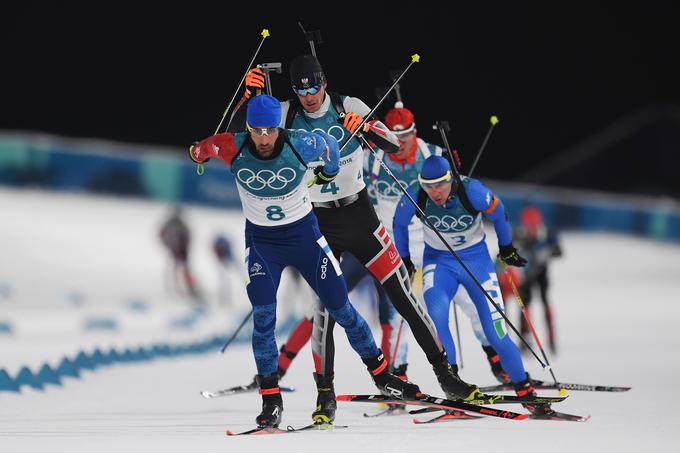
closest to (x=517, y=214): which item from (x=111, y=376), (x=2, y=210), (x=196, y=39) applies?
(x=196, y=39)

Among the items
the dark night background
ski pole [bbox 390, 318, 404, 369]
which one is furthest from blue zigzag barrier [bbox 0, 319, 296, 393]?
the dark night background

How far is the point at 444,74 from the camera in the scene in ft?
93.8

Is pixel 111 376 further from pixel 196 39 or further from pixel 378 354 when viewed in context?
pixel 196 39

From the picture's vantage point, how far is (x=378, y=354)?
632cm

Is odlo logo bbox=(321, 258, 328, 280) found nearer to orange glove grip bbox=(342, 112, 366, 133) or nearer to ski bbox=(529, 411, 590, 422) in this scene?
orange glove grip bbox=(342, 112, 366, 133)

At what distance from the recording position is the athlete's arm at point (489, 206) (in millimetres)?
6906

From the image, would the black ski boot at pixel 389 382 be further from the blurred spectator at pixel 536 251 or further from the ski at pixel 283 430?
the blurred spectator at pixel 536 251

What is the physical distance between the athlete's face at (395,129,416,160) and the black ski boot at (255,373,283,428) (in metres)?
2.14

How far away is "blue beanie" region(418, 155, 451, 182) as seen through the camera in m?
6.81

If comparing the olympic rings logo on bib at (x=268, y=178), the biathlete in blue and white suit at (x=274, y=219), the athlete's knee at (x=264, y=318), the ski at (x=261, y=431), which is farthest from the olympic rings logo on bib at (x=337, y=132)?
the ski at (x=261, y=431)

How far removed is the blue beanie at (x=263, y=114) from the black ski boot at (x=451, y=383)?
1762 millimetres

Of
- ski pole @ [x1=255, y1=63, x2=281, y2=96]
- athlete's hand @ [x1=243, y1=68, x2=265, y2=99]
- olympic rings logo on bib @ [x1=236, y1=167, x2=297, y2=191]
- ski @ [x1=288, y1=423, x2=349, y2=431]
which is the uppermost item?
ski pole @ [x1=255, y1=63, x2=281, y2=96]

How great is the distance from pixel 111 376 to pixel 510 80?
21301mm

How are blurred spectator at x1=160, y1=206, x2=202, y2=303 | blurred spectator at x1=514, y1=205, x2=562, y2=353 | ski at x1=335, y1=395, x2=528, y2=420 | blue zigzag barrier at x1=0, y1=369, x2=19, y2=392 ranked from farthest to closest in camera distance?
blurred spectator at x1=160, y1=206, x2=202, y2=303 < blurred spectator at x1=514, y1=205, x2=562, y2=353 < blue zigzag barrier at x1=0, y1=369, x2=19, y2=392 < ski at x1=335, y1=395, x2=528, y2=420
